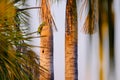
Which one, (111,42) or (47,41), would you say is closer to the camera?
(111,42)

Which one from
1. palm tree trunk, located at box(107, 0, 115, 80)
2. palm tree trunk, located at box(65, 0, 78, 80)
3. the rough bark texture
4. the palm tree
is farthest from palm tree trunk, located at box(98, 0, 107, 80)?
the rough bark texture

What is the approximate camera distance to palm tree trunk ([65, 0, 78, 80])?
5.99m

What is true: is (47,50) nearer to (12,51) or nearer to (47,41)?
(47,41)

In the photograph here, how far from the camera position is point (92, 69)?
206 inches

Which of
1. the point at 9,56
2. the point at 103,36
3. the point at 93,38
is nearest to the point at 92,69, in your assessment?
the point at 93,38

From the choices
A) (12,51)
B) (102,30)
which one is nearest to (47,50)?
(102,30)

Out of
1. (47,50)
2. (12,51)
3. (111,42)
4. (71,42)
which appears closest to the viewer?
(12,51)

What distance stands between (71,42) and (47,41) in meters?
0.52

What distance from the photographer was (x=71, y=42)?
19.9ft

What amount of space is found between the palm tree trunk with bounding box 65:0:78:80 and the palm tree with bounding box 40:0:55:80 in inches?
11.8

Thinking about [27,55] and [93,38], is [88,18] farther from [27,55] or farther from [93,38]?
[27,55]

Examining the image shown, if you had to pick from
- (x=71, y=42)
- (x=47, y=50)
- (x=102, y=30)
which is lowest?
(x=47, y=50)

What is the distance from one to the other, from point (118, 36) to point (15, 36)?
1896mm

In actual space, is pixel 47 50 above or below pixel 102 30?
below
